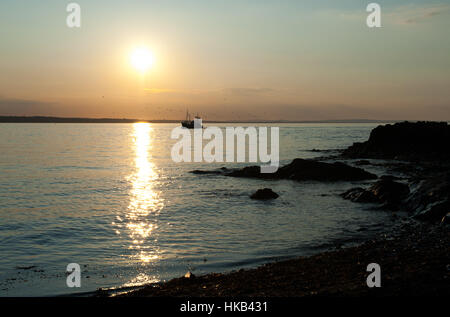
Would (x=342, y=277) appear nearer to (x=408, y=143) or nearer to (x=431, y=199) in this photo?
(x=431, y=199)

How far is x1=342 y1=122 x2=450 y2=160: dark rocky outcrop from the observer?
5791 cm

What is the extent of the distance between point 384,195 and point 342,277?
16954 mm

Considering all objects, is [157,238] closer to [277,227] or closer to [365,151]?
[277,227]

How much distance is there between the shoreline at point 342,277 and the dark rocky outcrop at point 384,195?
10.0 metres

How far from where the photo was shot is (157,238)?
59.3ft

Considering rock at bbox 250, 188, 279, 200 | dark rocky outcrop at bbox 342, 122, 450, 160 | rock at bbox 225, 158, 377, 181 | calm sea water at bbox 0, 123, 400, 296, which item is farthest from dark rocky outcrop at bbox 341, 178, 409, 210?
dark rocky outcrop at bbox 342, 122, 450, 160

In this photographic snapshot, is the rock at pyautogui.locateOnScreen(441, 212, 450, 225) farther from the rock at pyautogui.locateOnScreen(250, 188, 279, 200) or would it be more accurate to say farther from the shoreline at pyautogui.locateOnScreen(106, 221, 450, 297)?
the rock at pyautogui.locateOnScreen(250, 188, 279, 200)

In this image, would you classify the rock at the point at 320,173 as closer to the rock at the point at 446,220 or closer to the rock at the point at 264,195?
the rock at the point at 264,195

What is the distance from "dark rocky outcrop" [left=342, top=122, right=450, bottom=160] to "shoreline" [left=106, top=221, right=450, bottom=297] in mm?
47830

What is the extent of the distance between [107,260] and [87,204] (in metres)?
13.2

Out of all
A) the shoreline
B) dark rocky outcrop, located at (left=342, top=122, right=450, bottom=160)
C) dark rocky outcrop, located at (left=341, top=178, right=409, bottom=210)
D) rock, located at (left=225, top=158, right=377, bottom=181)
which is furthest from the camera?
dark rocky outcrop, located at (left=342, top=122, right=450, bottom=160)

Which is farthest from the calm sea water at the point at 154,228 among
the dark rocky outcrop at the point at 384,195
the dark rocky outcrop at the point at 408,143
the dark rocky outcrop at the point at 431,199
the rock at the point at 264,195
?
the dark rocky outcrop at the point at 408,143
